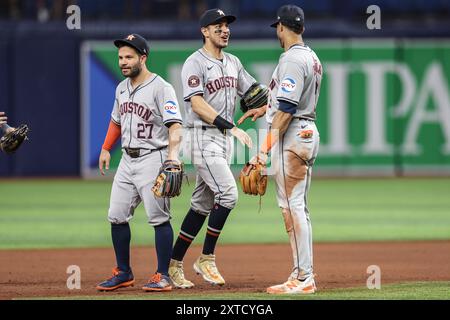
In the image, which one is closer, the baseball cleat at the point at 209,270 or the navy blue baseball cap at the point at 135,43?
the navy blue baseball cap at the point at 135,43

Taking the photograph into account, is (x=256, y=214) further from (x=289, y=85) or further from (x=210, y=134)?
(x=289, y=85)

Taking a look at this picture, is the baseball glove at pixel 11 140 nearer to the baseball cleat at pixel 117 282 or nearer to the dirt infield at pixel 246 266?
the dirt infield at pixel 246 266

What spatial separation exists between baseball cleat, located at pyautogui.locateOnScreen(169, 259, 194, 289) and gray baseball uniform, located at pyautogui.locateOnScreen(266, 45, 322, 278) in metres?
0.96

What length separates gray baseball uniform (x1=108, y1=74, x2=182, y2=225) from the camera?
737 centimetres

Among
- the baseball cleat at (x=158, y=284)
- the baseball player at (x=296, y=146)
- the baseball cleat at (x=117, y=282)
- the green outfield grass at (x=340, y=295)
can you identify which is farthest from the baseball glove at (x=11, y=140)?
the baseball player at (x=296, y=146)

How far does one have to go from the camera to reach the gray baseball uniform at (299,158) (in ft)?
23.2

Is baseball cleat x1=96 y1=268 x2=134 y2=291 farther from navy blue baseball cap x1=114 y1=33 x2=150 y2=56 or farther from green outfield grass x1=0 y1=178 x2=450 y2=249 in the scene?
green outfield grass x1=0 y1=178 x2=450 y2=249

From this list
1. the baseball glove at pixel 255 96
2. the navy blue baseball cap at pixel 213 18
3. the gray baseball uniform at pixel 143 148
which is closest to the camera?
the gray baseball uniform at pixel 143 148

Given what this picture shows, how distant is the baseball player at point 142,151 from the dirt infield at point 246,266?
244 millimetres

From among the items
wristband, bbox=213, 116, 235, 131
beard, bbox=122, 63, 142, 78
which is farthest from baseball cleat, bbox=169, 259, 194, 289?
beard, bbox=122, 63, 142, 78

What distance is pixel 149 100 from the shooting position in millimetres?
7387

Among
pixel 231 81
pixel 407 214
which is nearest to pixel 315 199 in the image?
pixel 407 214

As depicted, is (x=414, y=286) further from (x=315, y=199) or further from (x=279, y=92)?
(x=315, y=199)

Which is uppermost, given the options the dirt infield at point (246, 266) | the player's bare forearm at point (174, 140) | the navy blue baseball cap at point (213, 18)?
the navy blue baseball cap at point (213, 18)
